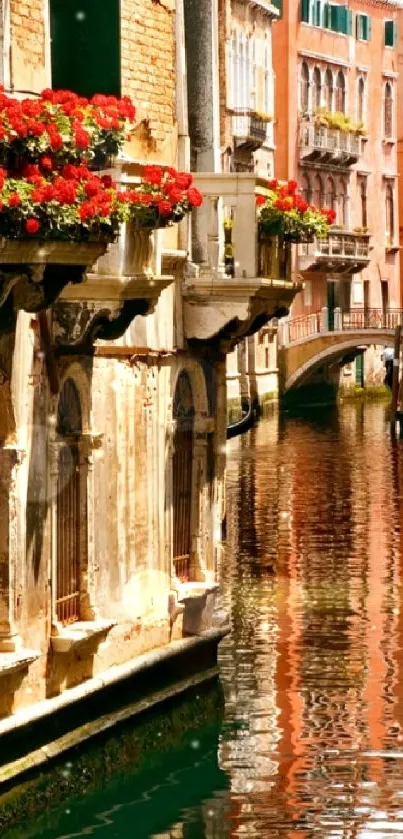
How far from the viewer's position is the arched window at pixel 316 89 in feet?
225

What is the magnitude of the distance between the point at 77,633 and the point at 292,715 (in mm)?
2331

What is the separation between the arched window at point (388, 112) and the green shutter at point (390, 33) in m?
1.16

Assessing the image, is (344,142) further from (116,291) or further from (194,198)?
(116,291)

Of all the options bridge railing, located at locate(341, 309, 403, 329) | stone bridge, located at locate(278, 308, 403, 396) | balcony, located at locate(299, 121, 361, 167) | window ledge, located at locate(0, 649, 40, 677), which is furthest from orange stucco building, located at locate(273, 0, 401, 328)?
window ledge, located at locate(0, 649, 40, 677)

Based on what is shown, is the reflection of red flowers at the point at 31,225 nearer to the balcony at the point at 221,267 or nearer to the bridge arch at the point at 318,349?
the balcony at the point at 221,267

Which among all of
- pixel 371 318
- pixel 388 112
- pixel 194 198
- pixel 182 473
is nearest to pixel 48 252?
pixel 194 198

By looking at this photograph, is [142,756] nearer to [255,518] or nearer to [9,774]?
[9,774]

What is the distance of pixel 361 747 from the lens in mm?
16141

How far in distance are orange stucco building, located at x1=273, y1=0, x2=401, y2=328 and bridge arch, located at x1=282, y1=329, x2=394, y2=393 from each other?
2927 mm

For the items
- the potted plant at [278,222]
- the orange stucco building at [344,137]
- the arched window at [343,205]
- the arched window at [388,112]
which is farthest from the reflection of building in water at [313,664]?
the arched window at [388,112]

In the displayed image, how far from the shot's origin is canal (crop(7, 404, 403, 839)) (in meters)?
14.5

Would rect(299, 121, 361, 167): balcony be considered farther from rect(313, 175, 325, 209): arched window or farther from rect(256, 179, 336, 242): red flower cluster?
rect(256, 179, 336, 242): red flower cluster

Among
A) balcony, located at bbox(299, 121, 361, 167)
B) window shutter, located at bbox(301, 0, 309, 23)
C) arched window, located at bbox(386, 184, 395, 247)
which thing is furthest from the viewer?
arched window, located at bbox(386, 184, 395, 247)

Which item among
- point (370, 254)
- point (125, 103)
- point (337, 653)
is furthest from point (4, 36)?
point (370, 254)
